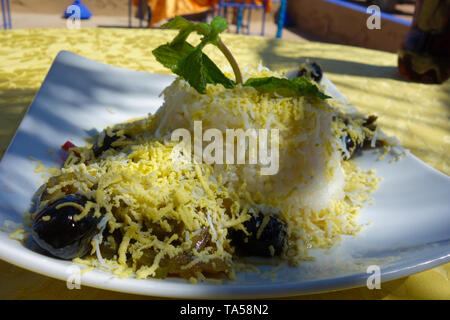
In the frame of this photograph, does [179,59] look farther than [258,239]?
Yes

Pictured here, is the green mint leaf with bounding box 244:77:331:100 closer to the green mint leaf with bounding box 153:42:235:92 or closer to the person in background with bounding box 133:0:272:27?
the green mint leaf with bounding box 153:42:235:92

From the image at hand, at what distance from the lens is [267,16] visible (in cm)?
739

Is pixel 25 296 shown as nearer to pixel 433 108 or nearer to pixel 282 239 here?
pixel 282 239

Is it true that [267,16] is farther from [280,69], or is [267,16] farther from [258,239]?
[258,239]

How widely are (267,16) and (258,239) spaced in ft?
23.0

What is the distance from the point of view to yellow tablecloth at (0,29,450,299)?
2.83 ft

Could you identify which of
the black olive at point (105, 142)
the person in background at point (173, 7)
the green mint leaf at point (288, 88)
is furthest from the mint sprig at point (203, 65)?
the person in background at point (173, 7)

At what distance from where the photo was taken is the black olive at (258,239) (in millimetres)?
921

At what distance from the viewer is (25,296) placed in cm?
80

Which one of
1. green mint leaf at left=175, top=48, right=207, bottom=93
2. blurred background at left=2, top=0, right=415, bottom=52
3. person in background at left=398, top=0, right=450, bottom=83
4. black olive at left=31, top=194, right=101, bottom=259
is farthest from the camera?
blurred background at left=2, top=0, right=415, bottom=52

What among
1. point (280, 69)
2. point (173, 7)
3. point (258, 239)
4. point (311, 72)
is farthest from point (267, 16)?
point (258, 239)

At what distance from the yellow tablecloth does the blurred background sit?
2.78m

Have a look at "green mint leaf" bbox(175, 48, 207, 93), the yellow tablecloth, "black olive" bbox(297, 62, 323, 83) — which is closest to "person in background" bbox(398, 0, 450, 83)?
the yellow tablecloth
